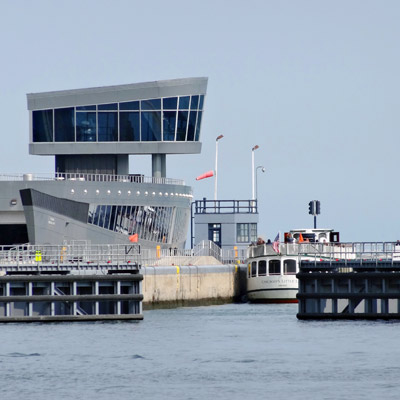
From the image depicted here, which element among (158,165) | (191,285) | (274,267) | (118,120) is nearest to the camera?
(191,285)

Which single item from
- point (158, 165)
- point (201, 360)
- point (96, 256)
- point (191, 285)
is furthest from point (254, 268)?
point (201, 360)

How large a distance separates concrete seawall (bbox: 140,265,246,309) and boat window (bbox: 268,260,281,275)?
3562mm

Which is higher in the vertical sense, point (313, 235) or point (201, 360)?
point (313, 235)

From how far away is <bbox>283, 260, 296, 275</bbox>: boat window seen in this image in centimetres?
8656

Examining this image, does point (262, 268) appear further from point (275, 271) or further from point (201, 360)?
point (201, 360)

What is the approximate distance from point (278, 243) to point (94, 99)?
25.8m

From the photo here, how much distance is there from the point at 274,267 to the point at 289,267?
3.37 ft

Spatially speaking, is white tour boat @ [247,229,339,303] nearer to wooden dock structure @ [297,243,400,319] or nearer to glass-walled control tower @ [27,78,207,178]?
wooden dock structure @ [297,243,400,319]

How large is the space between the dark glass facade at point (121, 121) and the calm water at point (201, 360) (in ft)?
130

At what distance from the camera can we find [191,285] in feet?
280

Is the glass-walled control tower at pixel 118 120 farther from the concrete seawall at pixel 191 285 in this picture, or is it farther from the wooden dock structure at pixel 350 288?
the wooden dock structure at pixel 350 288

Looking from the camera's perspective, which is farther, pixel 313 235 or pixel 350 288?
pixel 313 235

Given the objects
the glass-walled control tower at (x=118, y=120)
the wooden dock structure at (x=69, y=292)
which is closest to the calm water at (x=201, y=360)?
the wooden dock structure at (x=69, y=292)

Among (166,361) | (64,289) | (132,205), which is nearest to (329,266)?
(64,289)
